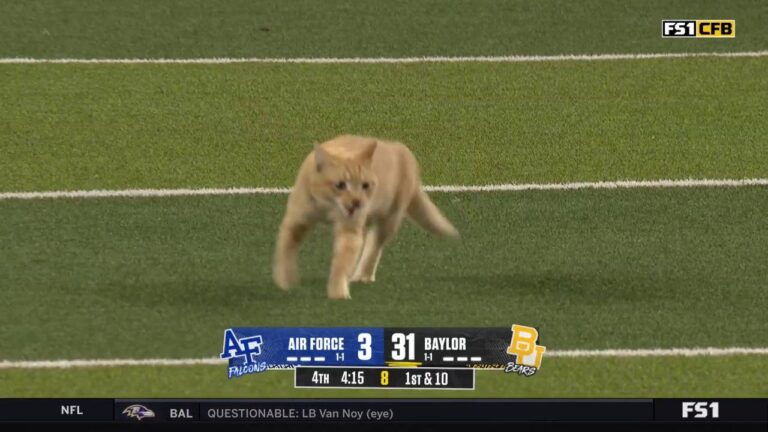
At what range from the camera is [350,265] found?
8.79 m

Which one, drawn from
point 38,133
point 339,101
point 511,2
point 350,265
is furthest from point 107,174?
point 511,2

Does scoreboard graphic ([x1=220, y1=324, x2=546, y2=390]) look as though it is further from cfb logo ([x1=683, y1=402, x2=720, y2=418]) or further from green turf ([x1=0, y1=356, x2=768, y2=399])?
cfb logo ([x1=683, y1=402, x2=720, y2=418])

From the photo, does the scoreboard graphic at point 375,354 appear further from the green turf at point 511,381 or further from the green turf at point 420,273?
the green turf at point 420,273

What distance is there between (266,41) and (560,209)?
4839 millimetres

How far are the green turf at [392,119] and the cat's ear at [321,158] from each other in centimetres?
314

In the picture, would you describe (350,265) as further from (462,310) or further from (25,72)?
(25,72)

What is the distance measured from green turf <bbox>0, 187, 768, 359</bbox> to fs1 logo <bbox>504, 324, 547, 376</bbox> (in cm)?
39

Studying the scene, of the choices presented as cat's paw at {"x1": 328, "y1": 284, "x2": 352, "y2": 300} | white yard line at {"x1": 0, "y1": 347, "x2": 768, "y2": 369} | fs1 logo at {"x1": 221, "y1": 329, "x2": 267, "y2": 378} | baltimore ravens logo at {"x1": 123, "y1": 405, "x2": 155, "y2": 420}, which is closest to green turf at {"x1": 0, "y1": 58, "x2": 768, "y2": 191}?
cat's paw at {"x1": 328, "y1": 284, "x2": 352, "y2": 300}

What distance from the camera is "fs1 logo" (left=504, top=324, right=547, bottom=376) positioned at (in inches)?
311

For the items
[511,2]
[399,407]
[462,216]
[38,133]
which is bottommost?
[399,407]

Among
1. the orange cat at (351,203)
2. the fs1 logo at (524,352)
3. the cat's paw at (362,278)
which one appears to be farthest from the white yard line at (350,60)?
the fs1 logo at (524,352)

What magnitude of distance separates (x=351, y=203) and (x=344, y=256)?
1.07 feet

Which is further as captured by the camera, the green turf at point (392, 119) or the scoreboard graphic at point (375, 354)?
the green turf at point (392, 119)

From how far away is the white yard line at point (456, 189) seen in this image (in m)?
11.3
